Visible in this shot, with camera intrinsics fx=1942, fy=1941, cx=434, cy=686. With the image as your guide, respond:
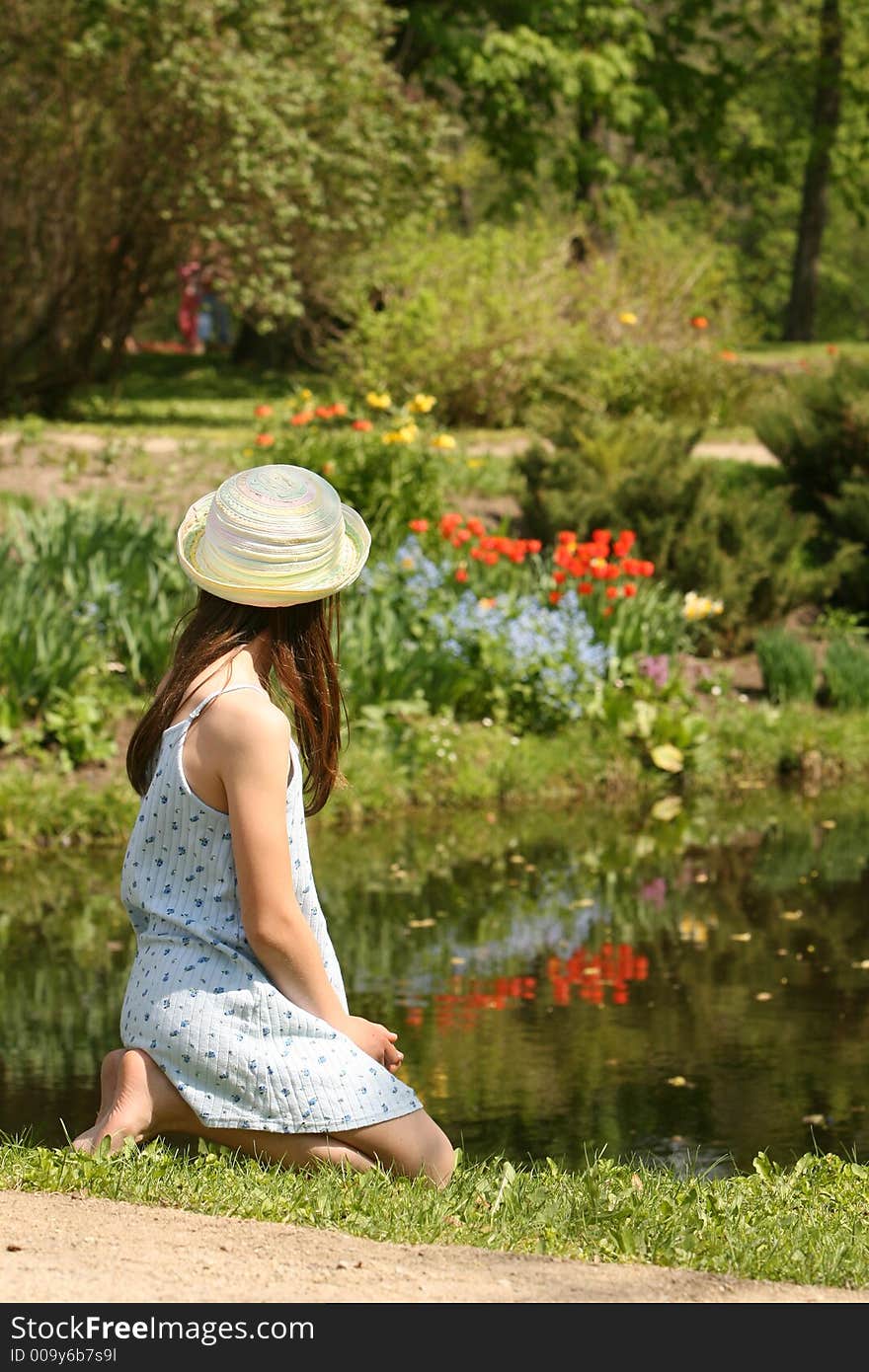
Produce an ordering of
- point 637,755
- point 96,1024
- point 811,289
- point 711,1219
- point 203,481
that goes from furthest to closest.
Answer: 1. point 811,289
2. point 203,481
3. point 637,755
4. point 96,1024
5. point 711,1219

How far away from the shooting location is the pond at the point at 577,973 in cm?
560

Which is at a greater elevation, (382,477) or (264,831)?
(264,831)

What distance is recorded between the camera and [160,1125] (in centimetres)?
400

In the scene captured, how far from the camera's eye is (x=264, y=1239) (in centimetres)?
350

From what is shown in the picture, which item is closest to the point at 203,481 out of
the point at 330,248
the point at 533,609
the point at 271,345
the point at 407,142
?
the point at 533,609

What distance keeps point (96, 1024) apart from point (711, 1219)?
3226 millimetres

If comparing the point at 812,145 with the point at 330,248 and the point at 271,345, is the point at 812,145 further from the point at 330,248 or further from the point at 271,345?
the point at 330,248

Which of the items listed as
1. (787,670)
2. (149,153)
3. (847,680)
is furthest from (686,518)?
(149,153)

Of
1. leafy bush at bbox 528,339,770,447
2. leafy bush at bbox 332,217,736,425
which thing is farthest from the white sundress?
leafy bush at bbox 528,339,770,447

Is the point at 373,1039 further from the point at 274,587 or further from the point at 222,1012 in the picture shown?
the point at 274,587

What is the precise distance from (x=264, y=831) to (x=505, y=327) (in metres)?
14.5

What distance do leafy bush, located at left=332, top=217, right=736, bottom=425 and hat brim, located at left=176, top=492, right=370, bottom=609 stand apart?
1257 centimetres

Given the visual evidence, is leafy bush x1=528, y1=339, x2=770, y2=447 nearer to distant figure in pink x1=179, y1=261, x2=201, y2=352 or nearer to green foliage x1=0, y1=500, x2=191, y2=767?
distant figure in pink x1=179, y1=261, x2=201, y2=352

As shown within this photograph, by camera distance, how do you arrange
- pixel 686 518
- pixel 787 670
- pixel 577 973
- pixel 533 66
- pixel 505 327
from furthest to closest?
pixel 533 66, pixel 505 327, pixel 686 518, pixel 787 670, pixel 577 973
